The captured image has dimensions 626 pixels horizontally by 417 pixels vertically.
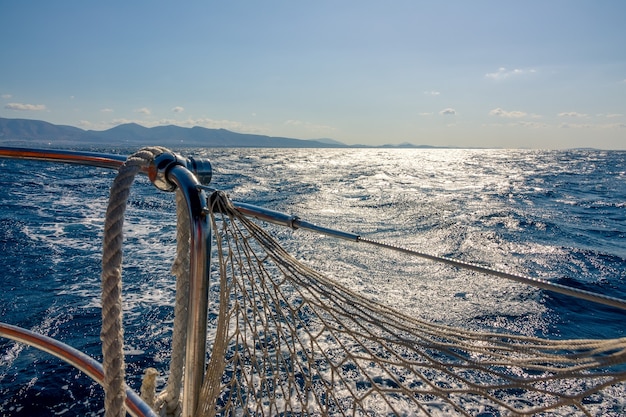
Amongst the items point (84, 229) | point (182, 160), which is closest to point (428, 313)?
point (182, 160)

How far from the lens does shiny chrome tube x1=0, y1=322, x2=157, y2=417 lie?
1.10m

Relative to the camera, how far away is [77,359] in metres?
1.36

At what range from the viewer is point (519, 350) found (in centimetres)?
120

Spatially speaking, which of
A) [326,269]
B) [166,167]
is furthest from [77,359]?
[326,269]

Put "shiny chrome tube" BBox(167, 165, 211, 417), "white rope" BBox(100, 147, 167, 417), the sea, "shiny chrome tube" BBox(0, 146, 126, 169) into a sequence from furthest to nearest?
the sea, "shiny chrome tube" BBox(0, 146, 126, 169), "shiny chrome tube" BBox(167, 165, 211, 417), "white rope" BBox(100, 147, 167, 417)

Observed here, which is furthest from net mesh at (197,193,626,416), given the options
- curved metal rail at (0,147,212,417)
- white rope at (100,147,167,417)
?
white rope at (100,147,167,417)

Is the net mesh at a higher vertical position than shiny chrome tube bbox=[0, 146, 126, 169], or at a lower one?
lower

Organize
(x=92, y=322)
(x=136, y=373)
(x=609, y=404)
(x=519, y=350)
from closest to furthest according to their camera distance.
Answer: (x=519, y=350) < (x=609, y=404) < (x=136, y=373) < (x=92, y=322)

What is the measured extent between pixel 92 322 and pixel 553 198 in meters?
21.8

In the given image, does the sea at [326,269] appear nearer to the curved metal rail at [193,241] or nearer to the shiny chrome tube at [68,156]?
the shiny chrome tube at [68,156]

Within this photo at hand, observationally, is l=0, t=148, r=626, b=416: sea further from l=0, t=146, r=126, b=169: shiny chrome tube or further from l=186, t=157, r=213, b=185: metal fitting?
l=186, t=157, r=213, b=185: metal fitting

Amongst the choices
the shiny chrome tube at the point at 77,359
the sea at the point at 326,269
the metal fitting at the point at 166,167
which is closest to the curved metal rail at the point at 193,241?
the metal fitting at the point at 166,167

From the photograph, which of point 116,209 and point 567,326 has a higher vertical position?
point 116,209

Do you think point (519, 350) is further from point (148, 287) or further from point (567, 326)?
point (148, 287)
